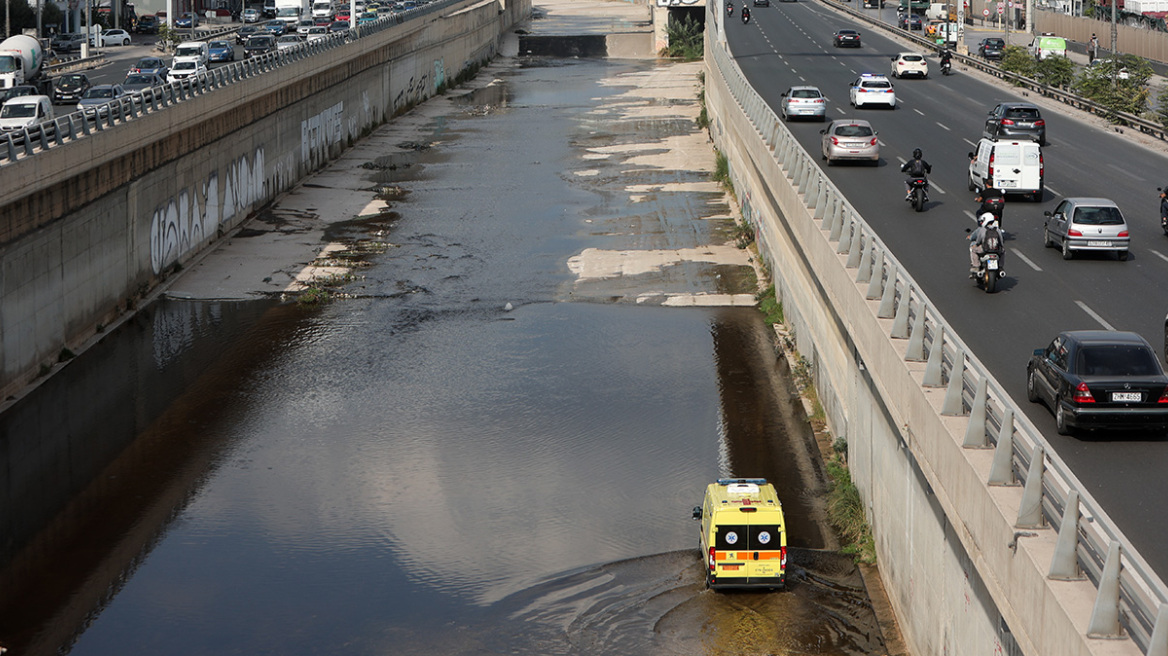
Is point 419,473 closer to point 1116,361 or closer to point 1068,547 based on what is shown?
point 1116,361

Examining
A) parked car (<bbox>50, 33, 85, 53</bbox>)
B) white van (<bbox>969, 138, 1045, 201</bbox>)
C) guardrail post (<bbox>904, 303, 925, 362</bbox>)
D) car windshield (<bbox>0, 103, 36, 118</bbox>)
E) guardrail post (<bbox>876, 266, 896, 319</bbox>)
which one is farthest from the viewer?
parked car (<bbox>50, 33, 85, 53</bbox>)

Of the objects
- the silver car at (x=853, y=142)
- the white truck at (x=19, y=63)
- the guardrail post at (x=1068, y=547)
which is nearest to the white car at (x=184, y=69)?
the white truck at (x=19, y=63)

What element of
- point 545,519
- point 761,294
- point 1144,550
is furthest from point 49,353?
point 1144,550

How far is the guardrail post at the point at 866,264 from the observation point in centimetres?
2633

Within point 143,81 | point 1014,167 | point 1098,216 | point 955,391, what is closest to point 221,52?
point 143,81

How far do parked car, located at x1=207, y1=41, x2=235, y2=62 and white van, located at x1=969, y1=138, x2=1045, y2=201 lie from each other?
2164 inches

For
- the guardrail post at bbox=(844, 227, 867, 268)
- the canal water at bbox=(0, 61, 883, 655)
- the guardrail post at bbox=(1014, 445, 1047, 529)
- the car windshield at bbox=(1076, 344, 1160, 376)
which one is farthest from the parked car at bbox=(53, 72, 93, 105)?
the guardrail post at bbox=(1014, 445, 1047, 529)

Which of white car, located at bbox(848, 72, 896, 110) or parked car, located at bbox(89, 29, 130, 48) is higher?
parked car, located at bbox(89, 29, 130, 48)

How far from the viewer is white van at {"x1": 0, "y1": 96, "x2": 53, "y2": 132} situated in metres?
48.7

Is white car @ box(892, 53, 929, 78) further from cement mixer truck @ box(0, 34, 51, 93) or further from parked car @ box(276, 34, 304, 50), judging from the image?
cement mixer truck @ box(0, 34, 51, 93)

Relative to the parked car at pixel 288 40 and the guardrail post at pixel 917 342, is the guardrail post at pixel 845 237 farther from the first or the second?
the parked car at pixel 288 40

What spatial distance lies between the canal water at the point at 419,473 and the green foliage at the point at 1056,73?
36.5m

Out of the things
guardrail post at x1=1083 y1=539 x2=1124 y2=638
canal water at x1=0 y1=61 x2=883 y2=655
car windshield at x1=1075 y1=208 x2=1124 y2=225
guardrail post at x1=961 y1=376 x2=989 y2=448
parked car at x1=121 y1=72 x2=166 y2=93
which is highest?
parked car at x1=121 y1=72 x2=166 y2=93

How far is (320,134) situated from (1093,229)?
154 feet
